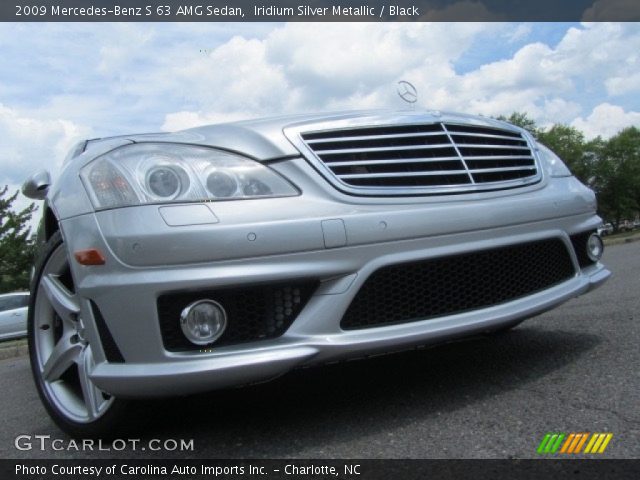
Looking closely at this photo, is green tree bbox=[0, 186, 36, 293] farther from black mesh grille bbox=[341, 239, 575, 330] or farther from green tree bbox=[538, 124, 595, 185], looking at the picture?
green tree bbox=[538, 124, 595, 185]

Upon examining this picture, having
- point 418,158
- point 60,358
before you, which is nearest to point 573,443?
point 418,158

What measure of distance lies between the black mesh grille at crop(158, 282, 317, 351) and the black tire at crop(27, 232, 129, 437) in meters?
0.38

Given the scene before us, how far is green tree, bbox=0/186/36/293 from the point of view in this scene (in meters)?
30.1

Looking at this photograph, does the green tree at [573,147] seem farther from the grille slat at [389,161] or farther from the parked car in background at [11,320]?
the grille slat at [389,161]

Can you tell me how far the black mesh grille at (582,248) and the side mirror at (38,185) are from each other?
8.44 feet

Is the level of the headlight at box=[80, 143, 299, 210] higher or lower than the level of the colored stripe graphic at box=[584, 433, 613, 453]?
higher

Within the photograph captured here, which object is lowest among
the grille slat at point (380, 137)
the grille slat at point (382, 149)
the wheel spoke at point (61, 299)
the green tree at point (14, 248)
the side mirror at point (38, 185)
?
the green tree at point (14, 248)

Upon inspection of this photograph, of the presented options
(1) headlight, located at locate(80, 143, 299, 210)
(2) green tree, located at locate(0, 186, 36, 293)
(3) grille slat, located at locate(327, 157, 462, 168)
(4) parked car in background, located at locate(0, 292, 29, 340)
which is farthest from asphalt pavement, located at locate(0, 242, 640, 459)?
(2) green tree, located at locate(0, 186, 36, 293)

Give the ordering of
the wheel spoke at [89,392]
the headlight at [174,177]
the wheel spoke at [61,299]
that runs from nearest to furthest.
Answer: the headlight at [174,177] < the wheel spoke at [89,392] < the wheel spoke at [61,299]

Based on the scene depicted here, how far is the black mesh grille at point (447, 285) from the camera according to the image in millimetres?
2238

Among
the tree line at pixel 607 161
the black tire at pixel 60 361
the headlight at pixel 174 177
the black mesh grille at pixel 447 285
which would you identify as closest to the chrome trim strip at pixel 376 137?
the headlight at pixel 174 177

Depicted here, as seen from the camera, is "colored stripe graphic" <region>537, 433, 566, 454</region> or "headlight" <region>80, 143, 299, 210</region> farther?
"headlight" <region>80, 143, 299, 210</region>

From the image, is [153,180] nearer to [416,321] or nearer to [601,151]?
[416,321]

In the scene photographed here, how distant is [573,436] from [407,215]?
90 centimetres
